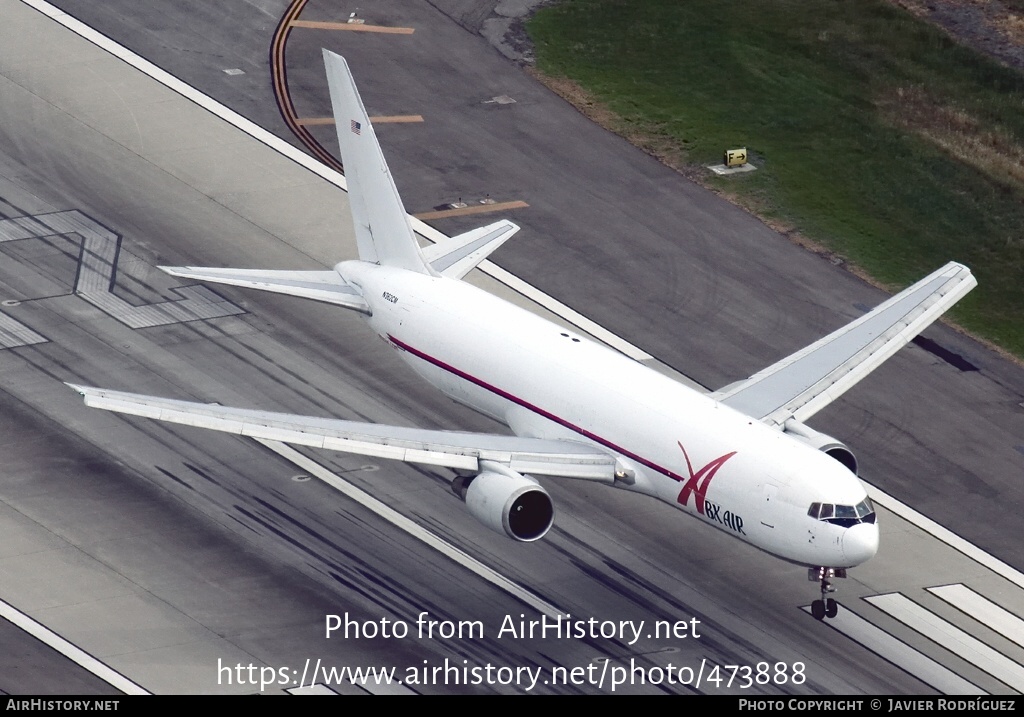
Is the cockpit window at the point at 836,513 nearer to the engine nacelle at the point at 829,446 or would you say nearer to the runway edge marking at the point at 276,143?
the engine nacelle at the point at 829,446

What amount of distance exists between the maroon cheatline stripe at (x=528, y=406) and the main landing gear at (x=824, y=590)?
507 centimetres

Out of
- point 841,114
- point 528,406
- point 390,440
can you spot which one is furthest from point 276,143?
point 390,440

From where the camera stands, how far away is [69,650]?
189 feet

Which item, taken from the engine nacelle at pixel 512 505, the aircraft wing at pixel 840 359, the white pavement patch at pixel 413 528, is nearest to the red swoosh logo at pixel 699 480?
the engine nacelle at pixel 512 505

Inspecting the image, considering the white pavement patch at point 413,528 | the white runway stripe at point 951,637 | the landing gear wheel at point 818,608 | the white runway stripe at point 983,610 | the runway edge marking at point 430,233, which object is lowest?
the white pavement patch at point 413,528

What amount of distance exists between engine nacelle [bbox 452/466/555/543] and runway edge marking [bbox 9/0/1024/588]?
15.6 metres

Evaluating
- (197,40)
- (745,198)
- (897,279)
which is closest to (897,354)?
(897,279)

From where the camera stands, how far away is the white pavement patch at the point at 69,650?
56344 millimetres

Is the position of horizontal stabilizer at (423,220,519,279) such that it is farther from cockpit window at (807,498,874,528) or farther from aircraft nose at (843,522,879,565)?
aircraft nose at (843,522,879,565)

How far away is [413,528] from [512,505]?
806 centimetres

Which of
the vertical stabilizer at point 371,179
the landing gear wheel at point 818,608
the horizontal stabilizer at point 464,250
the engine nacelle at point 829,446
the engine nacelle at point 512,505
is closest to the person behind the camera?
the engine nacelle at point 512,505

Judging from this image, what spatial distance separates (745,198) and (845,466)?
1130 inches

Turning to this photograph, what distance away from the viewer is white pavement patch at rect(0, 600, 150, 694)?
56.3 meters

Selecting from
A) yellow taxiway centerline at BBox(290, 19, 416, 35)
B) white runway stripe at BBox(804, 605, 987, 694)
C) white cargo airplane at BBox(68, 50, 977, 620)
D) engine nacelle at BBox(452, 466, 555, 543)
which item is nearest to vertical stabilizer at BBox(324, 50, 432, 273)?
white cargo airplane at BBox(68, 50, 977, 620)
